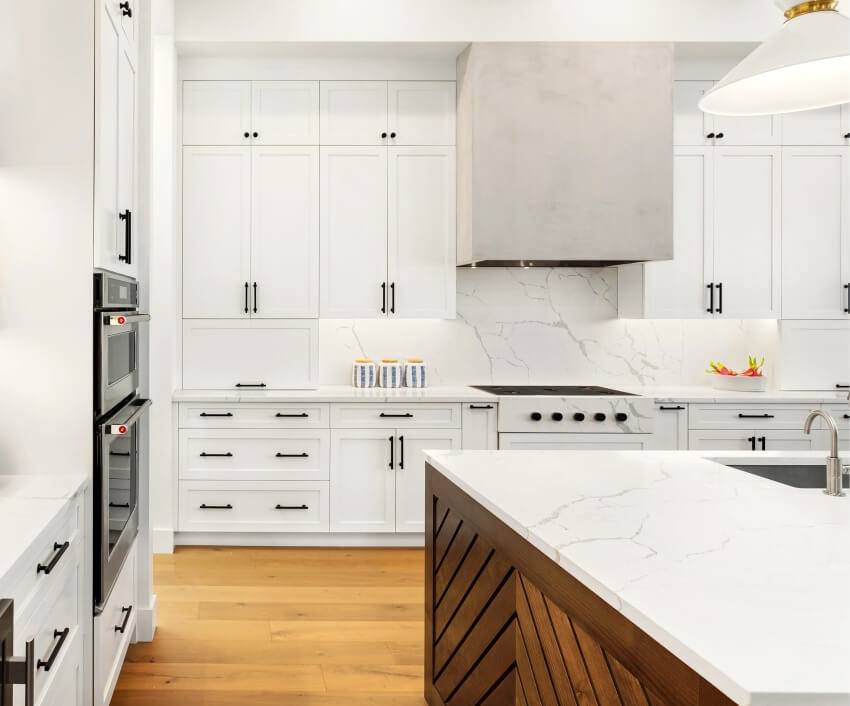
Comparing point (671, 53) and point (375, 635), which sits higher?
point (671, 53)

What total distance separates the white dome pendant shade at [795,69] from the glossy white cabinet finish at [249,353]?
2.83 m

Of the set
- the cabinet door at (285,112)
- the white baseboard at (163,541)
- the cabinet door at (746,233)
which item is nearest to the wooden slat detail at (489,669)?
the white baseboard at (163,541)

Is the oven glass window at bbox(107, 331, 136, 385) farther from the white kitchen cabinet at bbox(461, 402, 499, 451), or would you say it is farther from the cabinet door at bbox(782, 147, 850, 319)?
the cabinet door at bbox(782, 147, 850, 319)

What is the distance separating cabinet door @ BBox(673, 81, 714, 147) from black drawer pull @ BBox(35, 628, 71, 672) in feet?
13.2

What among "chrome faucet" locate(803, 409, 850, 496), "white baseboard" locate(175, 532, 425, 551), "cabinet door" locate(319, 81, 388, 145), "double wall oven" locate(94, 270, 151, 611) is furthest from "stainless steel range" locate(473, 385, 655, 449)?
"chrome faucet" locate(803, 409, 850, 496)

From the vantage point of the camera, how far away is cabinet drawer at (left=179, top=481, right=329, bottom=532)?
162 inches

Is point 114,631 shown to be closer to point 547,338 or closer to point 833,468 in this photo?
point 833,468

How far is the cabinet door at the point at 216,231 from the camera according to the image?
4.27m

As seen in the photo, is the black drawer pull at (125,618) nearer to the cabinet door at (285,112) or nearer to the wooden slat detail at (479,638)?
the wooden slat detail at (479,638)

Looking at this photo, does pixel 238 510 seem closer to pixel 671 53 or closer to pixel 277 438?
pixel 277 438

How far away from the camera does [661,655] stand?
3.42 feet

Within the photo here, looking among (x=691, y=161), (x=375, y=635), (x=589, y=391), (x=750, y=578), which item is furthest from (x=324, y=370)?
(x=750, y=578)

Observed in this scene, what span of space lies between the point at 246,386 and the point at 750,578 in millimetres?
3519

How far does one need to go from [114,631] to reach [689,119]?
401 cm
